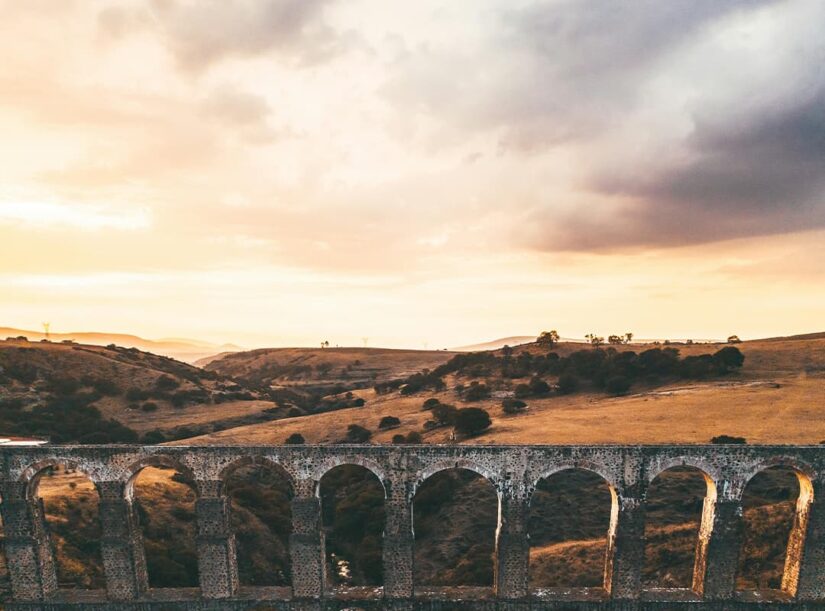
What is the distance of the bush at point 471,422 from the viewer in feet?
147

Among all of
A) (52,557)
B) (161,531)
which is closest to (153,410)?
(161,531)

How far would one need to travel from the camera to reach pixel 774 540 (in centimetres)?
2738

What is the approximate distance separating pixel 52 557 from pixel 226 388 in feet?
163

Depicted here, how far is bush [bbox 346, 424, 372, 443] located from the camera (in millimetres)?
50062

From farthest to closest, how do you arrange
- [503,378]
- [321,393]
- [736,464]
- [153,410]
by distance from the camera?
1. [321,393]
2. [503,378]
3. [153,410]
4. [736,464]

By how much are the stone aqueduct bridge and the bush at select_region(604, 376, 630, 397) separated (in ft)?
104

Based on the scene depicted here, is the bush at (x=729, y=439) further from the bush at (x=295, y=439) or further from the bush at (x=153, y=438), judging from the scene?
the bush at (x=153, y=438)

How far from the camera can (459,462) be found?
22.6 m

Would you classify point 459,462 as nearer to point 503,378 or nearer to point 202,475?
point 202,475

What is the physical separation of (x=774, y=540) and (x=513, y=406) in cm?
2685

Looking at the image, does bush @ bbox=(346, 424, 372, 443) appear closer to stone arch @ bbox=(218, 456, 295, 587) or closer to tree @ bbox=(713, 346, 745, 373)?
stone arch @ bbox=(218, 456, 295, 587)

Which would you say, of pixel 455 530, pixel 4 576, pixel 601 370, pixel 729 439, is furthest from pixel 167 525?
pixel 601 370

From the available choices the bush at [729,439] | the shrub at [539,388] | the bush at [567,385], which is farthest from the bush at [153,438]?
the bush at [729,439]

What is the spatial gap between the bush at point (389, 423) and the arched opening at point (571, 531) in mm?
19773
